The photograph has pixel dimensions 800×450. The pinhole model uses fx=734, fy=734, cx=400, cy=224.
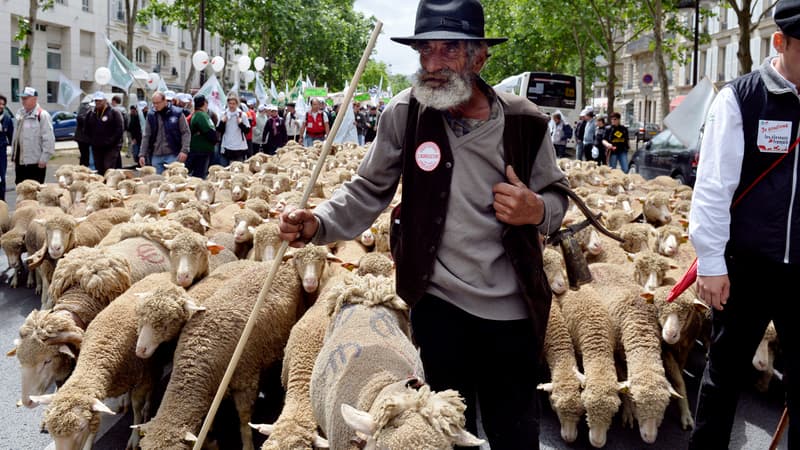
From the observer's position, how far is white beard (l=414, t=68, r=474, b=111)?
2527 mm

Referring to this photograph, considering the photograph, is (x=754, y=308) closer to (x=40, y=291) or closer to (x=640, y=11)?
(x=40, y=291)

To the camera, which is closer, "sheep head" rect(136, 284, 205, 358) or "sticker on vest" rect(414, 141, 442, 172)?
"sticker on vest" rect(414, 141, 442, 172)

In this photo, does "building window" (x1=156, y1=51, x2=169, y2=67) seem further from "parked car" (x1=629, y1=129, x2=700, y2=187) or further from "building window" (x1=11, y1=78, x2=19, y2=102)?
"parked car" (x1=629, y1=129, x2=700, y2=187)

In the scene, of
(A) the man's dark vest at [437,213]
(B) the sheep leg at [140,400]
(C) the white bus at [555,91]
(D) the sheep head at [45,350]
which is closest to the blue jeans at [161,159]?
(D) the sheep head at [45,350]

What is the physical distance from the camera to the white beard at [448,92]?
2.53m

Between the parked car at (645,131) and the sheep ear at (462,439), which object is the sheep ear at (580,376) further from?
the parked car at (645,131)

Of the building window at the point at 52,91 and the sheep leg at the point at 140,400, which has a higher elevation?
the building window at the point at 52,91

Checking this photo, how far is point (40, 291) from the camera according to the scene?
7316 mm

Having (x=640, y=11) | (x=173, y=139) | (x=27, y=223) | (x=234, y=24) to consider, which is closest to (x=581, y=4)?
(x=640, y=11)

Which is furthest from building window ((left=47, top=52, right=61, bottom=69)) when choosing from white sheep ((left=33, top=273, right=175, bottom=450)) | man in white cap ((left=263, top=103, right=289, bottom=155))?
white sheep ((left=33, top=273, right=175, bottom=450))

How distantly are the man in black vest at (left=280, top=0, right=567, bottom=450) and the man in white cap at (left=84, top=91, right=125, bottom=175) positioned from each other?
35.2 feet

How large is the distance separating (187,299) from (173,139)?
8.35 meters

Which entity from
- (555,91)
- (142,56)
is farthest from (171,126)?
(142,56)

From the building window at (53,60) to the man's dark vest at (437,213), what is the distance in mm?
45635
